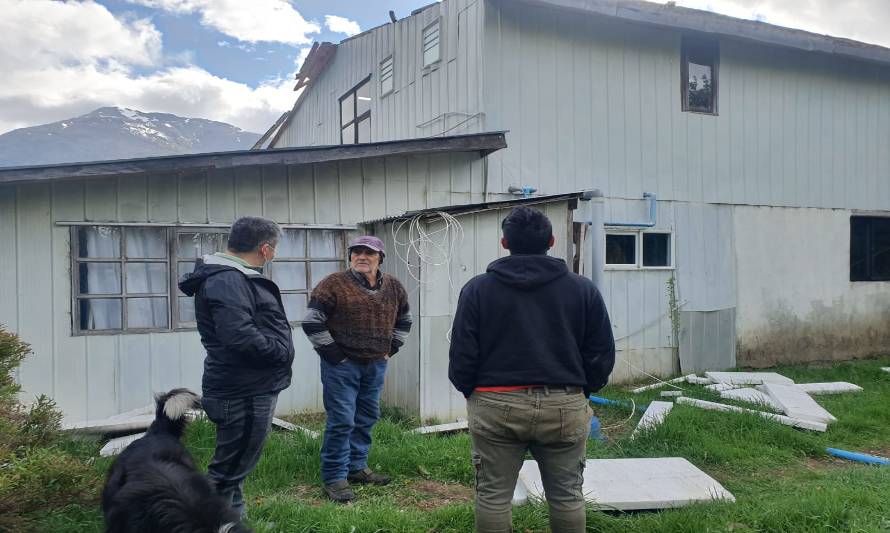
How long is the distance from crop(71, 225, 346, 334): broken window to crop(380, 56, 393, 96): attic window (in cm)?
446

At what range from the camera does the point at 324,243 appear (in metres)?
6.65

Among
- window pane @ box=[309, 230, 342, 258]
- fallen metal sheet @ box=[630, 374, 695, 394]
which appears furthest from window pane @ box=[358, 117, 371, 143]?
fallen metal sheet @ box=[630, 374, 695, 394]

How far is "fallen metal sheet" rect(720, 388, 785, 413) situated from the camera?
249 inches

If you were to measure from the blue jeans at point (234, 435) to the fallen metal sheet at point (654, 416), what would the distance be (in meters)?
3.37

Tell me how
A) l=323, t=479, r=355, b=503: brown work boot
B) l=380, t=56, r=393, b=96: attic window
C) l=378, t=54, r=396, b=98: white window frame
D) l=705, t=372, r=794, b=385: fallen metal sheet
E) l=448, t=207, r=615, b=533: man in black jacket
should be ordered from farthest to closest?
l=380, t=56, r=393, b=96: attic window
l=378, t=54, r=396, b=98: white window frame
l=705, t=372, r=794, b=385: fallen metal sheet
l=323, t=479, r=355, b=503: brown work boot
l=448, t=207, r=615, b=533: man in black jacket

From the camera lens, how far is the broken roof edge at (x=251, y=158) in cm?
502

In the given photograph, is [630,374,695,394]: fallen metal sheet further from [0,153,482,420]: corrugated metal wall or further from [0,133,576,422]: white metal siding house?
[0,153,482,420]: corrugated metal wall

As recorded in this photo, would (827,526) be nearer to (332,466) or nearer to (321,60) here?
(332,466)

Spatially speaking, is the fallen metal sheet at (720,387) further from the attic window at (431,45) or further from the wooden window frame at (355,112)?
the wooden window frame at (355,112)

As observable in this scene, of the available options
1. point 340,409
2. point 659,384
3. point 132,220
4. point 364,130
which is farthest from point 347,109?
point 340,409

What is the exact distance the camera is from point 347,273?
170 inches

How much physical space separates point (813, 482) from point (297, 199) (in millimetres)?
5116

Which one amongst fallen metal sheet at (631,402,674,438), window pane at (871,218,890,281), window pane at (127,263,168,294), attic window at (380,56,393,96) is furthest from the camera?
window pane at (871,218,890,281)

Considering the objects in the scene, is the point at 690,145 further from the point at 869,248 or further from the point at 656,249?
the point at 869,248
